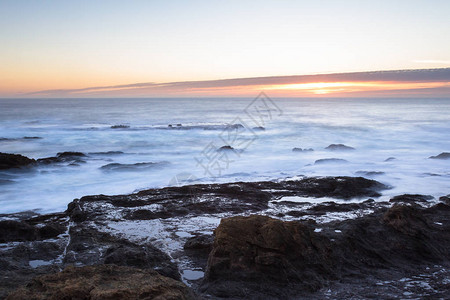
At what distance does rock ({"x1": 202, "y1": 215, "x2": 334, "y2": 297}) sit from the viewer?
435 cm

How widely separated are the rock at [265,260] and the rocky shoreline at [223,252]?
13 millimetres

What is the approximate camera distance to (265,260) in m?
4.54

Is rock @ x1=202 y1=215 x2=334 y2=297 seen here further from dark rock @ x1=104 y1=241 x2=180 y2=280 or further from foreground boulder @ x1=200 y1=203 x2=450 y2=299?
dark rock @ x1=104 y1=241 x2=180 y2=280

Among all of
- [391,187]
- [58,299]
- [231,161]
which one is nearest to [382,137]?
[231,161]

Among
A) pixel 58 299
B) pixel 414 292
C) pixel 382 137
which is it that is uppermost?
pixel 58 299

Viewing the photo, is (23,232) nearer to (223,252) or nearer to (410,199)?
(223,252)

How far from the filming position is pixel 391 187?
11.1 meters

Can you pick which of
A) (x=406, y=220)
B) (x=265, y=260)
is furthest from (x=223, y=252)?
(x=406, y=220)

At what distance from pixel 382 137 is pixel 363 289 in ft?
88.8

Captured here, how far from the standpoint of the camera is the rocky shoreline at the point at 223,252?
3398 mm

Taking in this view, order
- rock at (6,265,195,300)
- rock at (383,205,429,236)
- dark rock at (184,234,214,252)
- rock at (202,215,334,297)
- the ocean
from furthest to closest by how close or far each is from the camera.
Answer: the ocean < rock at (383,205,429,236) < dark rock at (184,234,214,252) < rock at (202,215,334,297) < rock at (6,265,195,300)

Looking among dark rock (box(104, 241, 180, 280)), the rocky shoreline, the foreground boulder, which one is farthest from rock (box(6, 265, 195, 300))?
dark rock (box(104, 241, 180, 280))

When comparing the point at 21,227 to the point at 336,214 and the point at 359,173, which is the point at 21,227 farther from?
the point at 359,173

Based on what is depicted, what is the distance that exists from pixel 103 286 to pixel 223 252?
1.89m
